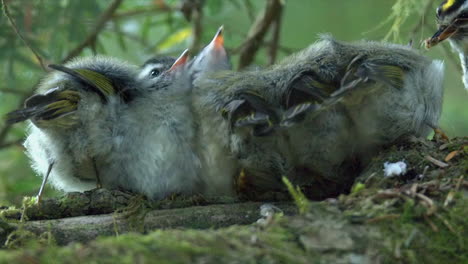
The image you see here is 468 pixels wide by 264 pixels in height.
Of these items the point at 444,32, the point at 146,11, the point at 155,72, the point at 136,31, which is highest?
the point at 136,31

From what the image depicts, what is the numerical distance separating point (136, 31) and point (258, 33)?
1877 millimetres

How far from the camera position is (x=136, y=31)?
6918mm

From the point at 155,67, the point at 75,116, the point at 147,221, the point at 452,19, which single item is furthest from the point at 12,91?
the point at 452,19

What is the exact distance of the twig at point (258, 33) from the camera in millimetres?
→ 5485

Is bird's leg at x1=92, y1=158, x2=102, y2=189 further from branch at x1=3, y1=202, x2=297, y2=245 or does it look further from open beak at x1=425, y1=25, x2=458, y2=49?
open beak at x1=425, y1=25, x2=458, y2=49

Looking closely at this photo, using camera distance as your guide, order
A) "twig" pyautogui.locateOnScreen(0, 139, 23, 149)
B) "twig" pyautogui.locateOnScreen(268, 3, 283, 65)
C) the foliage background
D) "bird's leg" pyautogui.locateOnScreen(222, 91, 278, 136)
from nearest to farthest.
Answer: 1. "bird's leg" pyautogui.locateOnScreen(222, 91, 278, 136)
2. the foliage background
3. "twig" pyautogui.locateOnScreen(0, 139, 23, 149)
4. "twig" pyautogui.locateOnScreen(268, 3, 283, 65)

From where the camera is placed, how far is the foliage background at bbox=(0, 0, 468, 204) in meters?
4.74

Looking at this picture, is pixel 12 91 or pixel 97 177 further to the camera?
pixel 12 91

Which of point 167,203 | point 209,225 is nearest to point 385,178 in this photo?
point 209,225

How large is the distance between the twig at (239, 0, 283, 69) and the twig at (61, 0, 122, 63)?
3.75 feet

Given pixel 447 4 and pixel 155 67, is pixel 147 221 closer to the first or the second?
pixel 155 67

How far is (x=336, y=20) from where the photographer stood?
6797 millimetres

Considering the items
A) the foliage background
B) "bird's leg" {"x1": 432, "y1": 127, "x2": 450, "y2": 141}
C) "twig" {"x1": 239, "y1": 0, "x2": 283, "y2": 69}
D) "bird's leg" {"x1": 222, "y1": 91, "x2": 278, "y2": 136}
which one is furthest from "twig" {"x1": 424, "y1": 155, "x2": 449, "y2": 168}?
"twig" {"x1": 239, "y1": 0, "x2": 283, "y2": 69}

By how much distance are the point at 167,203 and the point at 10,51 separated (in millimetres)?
2483
